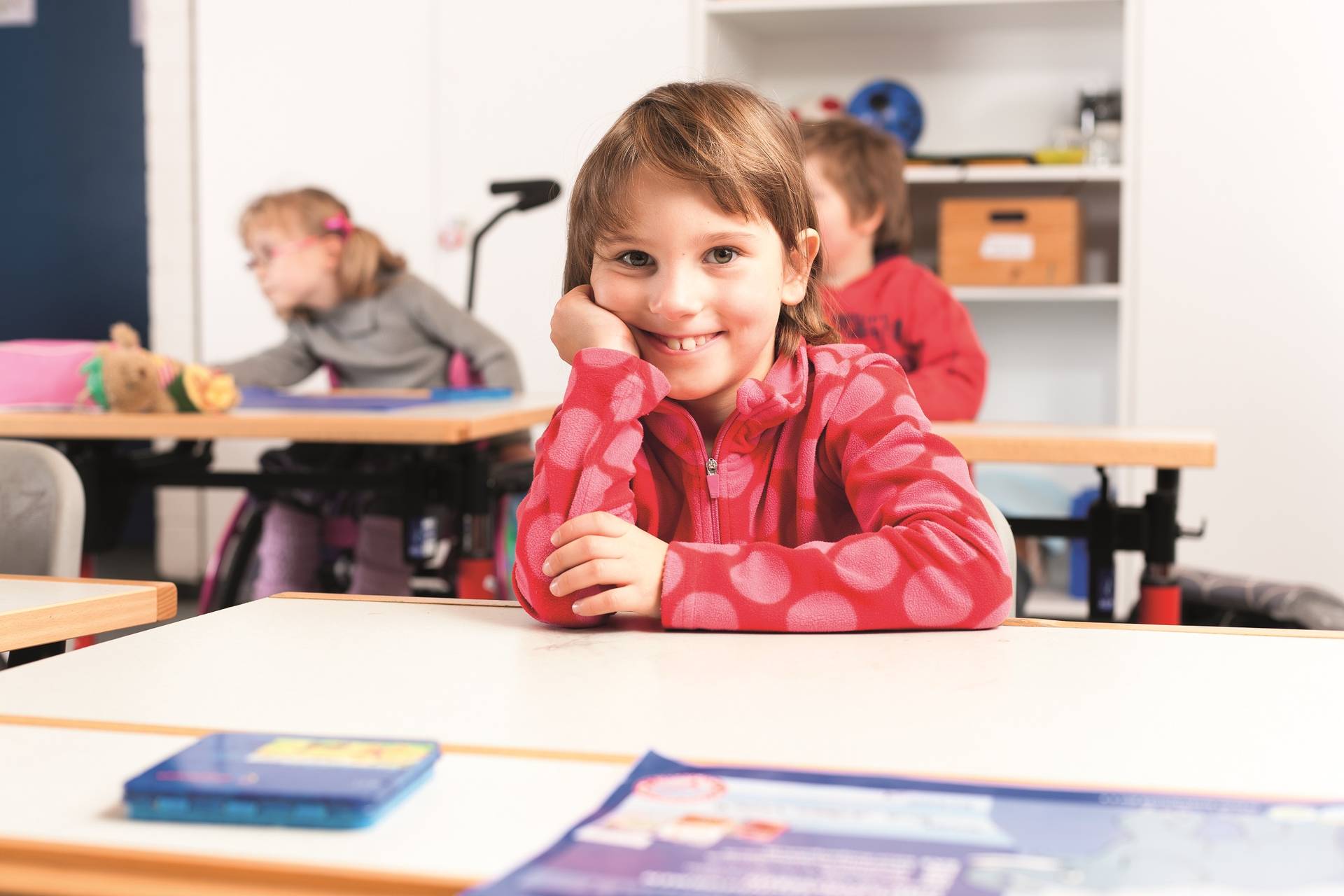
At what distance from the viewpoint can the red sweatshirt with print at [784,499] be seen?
3.05ft

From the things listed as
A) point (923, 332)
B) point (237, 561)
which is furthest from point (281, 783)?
point (237, 561)

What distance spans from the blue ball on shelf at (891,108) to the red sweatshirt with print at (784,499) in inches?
114

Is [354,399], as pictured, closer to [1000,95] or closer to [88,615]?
[88,615]

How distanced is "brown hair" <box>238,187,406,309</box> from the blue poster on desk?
269cm

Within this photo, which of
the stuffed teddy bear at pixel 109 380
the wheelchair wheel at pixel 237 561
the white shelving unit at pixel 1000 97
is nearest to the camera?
the stuffed teddy bear at pixel 109 380

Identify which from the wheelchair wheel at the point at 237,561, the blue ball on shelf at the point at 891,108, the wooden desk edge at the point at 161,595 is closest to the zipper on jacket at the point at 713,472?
the wooden desk edge at the point at 161,595

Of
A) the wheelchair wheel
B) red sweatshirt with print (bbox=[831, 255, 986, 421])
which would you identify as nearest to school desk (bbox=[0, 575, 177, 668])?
red sweatshirt with print (bbox=[831, 255, 986, 421])

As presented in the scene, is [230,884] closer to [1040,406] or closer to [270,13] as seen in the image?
→ [1040,406]

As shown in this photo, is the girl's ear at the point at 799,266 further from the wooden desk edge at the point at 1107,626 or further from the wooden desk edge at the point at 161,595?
the wooden desk edge at the point at 161,595

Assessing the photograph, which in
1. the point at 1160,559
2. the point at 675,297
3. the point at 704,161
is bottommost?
the point at 1160,559

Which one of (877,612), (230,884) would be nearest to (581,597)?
(877,612)

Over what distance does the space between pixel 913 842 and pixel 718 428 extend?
0.72m

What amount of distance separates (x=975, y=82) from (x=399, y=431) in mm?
2535

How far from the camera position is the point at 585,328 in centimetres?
112
